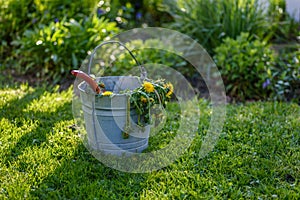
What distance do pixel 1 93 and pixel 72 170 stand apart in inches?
64.3

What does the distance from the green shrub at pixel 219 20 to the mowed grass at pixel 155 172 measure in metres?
1.44

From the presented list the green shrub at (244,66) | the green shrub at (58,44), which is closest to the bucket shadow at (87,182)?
the green shrub at (58,44)

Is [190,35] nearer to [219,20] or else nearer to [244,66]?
[219,20]

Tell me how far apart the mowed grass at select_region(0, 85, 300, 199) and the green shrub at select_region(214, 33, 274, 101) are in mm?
705

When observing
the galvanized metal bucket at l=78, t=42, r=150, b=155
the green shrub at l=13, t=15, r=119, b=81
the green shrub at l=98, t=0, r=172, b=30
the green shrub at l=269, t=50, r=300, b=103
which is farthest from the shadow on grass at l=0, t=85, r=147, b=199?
the green shrub at l=98, t=0, r=172, b=30

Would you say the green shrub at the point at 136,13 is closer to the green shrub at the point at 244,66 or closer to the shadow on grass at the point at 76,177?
the green shrub at the point at 244,66

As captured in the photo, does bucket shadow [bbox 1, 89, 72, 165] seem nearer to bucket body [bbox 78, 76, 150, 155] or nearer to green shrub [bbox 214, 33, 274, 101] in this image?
bucket body [bbox 78, 76, 150, 155]

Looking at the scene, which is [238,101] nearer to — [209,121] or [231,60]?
[231,60]

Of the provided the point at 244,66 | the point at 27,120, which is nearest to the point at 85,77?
the point at 27,120

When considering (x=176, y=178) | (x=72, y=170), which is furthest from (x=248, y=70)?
(x=72, y=170)

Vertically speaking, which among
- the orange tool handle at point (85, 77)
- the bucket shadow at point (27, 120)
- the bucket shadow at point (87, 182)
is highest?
the orange tool handle at point (85, 77)

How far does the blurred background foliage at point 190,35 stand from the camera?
13.8ft

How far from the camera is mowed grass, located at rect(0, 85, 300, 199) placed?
2.37 meters

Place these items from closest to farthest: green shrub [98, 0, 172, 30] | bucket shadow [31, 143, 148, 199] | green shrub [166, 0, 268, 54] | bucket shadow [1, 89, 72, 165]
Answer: bucket shadow [31, 143, 148, 199] → bucket shadow [1, 89, 72, 165] → green shrub [166, 0, 268, 54] → green shrub [98, 0, 172, 30]
